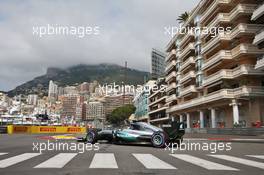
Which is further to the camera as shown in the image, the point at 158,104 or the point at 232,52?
the point at 158,104

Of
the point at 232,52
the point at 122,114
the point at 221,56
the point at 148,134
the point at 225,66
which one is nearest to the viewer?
the point at 148,134

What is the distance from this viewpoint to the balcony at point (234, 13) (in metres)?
38.7

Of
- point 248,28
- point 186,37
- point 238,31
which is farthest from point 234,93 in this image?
point 186,37

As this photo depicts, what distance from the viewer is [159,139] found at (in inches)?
555

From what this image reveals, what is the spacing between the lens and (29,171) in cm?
697

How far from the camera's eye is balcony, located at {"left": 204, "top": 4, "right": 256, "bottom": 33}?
38.7 metres

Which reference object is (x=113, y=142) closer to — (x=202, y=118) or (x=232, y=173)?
(x=232, y=173)

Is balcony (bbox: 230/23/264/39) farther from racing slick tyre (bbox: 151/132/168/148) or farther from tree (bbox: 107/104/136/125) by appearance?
tree (bbox: 107/104/136/125)

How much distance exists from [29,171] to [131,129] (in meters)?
8.35

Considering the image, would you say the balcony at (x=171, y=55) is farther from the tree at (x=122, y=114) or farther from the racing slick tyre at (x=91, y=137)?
the tree at (x=122, y=114)

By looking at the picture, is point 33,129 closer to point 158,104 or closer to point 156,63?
point 158,104

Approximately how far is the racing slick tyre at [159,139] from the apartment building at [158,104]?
6652 centimetres

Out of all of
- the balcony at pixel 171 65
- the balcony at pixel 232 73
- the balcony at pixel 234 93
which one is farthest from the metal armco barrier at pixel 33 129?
the balcony at pixel 171 65

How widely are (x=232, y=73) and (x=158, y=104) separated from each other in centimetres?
5473
